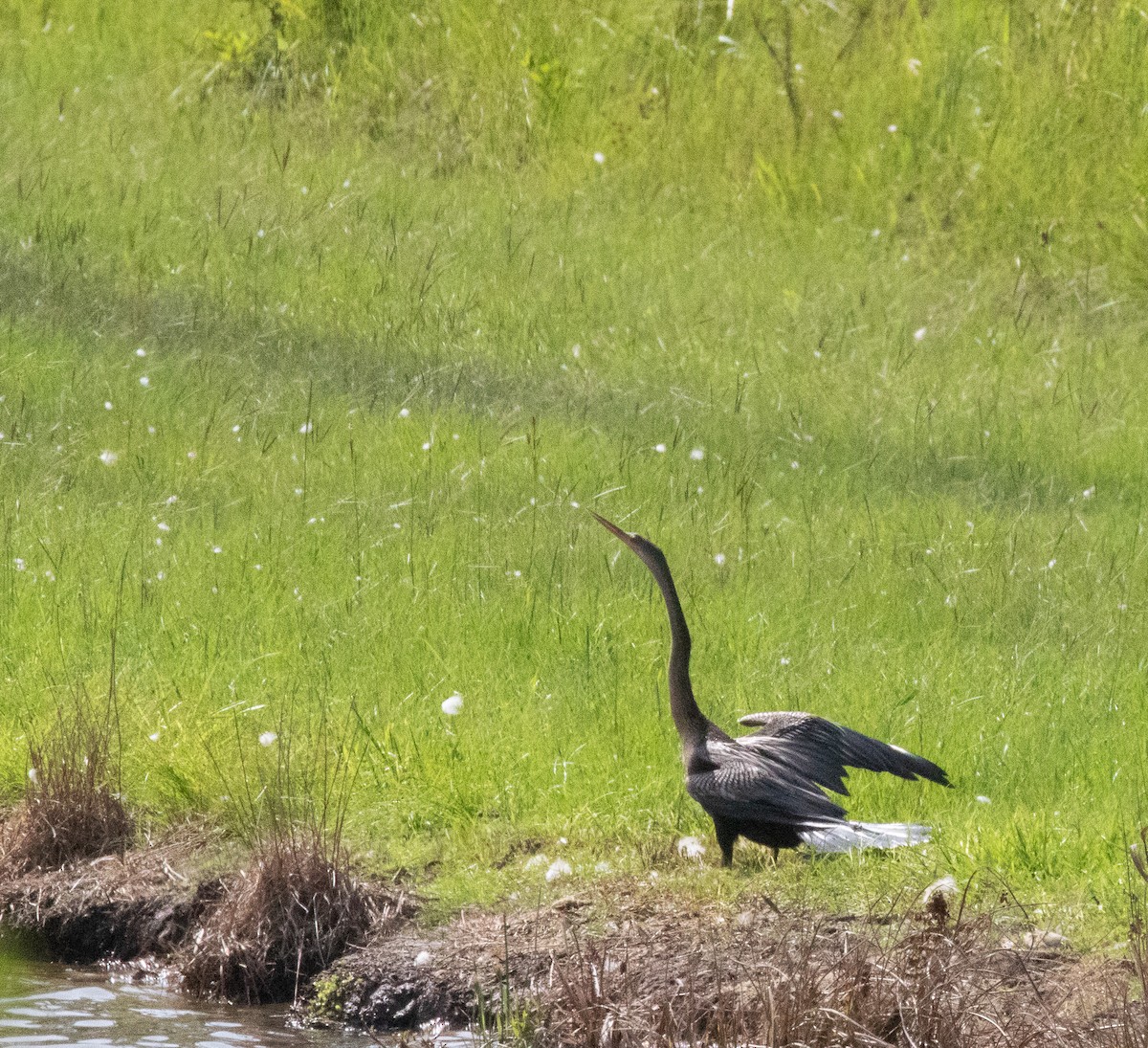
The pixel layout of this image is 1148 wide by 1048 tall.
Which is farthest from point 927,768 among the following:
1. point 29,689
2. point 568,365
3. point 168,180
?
point 168,180

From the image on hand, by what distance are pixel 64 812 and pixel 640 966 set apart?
212 cm

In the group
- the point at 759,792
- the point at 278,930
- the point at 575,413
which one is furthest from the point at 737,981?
the point at 575,413

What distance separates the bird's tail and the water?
1492 millimetres

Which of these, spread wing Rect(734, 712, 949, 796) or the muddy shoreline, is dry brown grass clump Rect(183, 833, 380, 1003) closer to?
the muddy shoreline

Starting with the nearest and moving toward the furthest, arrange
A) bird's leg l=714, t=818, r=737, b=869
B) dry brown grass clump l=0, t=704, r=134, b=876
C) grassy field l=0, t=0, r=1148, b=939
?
bird's leg l=714, t=818, r=737, b=869 < dry brown grass clump l=0, t=704, r=134, b=876 < grassy field l=0, t=0, r=1148, b=939

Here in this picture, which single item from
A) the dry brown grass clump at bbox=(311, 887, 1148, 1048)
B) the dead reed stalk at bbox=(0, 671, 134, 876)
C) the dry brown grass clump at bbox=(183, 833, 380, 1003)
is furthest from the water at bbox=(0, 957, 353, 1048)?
the dead reed stalk at bbox=(0, 671, 134, 876)

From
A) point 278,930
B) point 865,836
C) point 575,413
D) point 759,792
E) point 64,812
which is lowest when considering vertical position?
point 278,930

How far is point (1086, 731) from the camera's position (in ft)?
24.9

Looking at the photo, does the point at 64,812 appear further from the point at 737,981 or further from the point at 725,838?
the point at 737,981

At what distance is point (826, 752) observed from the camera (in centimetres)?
651

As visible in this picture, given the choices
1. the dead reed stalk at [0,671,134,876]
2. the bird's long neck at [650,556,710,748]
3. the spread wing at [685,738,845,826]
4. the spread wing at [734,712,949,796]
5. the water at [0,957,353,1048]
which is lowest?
the water at [0,957,353,1048]

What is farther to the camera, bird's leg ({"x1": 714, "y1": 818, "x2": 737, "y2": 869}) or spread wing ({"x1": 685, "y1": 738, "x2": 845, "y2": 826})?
bird's leg ({"x1": 714, "y1": 818, "x2": 737, "y2": 869})

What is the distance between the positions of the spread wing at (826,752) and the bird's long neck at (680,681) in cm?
15

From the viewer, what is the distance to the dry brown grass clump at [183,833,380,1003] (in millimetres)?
6207
